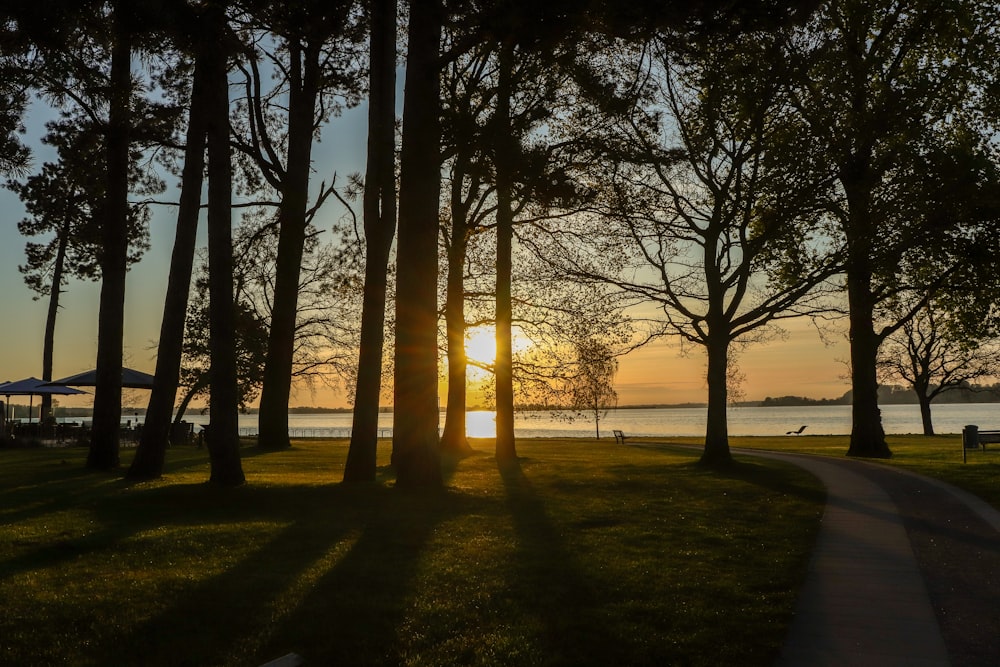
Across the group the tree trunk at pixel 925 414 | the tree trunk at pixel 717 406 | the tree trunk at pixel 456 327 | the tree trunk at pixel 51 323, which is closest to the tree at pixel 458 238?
the tree trunk at pixel 456 327

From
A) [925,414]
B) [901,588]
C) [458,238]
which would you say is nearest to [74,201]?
[458,238]

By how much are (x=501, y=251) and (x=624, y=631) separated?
1809 cm

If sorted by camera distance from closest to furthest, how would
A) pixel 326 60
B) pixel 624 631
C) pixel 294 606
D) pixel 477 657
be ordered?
1. pixel 477 657
2. pixel 624 631
3. pixel 294 606
4. pixel 326 60

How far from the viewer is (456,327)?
26.6 meters

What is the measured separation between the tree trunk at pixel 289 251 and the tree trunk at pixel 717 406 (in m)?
11.9

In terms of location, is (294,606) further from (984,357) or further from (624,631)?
(984,357)

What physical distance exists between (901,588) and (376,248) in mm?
10572

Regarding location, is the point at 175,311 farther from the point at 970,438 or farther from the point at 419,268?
the point at 970,438

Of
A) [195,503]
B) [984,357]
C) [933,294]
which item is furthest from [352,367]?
[984,357]

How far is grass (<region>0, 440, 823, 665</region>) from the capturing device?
5.60 meters

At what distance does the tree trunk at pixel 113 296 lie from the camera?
1781cm

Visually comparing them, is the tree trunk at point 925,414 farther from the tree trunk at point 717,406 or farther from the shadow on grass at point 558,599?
the shadow on grass at point 558,599

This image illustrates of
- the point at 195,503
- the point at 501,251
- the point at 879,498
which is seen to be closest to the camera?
the point at 195,503

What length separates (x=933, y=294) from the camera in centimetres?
2459
